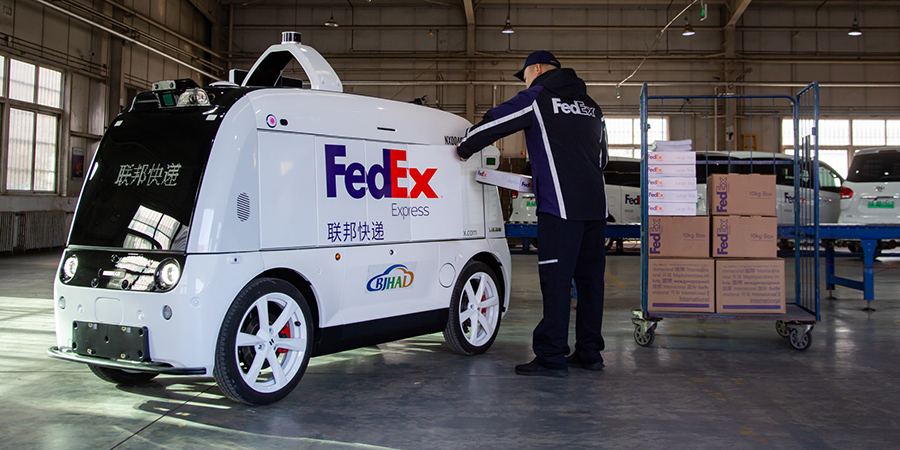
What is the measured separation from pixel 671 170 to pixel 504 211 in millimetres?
13561

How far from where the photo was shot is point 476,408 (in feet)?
11.9

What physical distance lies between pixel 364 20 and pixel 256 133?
19.7 meters

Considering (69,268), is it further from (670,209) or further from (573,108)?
(670,209)

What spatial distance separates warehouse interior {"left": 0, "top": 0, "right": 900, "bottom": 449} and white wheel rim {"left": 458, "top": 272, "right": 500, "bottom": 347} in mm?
192

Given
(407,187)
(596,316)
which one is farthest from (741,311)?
(407,187)

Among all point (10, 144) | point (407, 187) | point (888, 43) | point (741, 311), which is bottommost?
point (741, 311)

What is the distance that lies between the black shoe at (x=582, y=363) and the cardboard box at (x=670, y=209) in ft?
4.74

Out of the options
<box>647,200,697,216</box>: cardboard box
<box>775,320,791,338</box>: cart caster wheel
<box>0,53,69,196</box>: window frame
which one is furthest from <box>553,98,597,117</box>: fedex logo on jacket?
<box>0,53,69,196</box>: window frame

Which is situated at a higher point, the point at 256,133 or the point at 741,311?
the point at 256,133

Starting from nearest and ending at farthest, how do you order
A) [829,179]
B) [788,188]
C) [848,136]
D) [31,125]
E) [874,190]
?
[874,190]
[31,125]
[788,188]
[829,179]
[848,136]

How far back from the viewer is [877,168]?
11.9 meters

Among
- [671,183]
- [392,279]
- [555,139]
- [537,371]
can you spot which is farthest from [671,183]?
[392,279]

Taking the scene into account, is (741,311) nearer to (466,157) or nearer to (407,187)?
(466,157)

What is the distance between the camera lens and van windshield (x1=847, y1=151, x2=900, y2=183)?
38.5 feet
